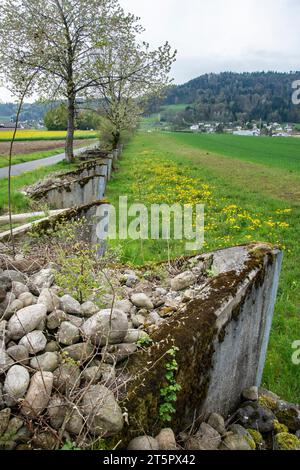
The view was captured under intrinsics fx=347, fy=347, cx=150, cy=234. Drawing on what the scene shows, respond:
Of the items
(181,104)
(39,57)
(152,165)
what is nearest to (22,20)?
(39,57)

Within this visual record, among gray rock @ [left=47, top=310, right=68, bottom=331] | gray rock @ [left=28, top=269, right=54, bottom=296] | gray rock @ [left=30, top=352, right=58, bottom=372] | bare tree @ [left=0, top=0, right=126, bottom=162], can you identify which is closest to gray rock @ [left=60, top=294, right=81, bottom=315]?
gray rock @ [left=47, top=310, right=68, bottom=331]

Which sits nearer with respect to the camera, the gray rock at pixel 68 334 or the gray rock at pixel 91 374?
the gray rock at pixel 91 374

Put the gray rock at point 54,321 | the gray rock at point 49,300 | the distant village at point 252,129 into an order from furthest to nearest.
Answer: the distant village at point 252,129 → the gray rock at point 49,300 → the gray rock at point 54,321

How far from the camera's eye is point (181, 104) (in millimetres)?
172750

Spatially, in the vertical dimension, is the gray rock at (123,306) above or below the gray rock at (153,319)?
above

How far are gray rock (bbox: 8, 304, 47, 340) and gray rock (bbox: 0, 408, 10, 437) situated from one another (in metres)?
0.52

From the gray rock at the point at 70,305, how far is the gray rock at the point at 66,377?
1.86 feet

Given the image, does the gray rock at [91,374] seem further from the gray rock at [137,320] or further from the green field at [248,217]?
the green field at [248,217]

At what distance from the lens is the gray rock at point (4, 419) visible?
2029 millimetres

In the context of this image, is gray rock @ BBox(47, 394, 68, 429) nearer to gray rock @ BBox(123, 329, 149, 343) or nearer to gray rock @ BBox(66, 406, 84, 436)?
gray rock @ BBox(66, 406, 84, 436)

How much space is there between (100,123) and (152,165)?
9165 millimetres

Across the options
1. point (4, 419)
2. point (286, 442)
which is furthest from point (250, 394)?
point (4, 419)

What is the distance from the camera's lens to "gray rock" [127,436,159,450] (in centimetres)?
218

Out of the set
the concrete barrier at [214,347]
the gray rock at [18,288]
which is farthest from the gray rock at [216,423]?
the gray rock at [18,288]
